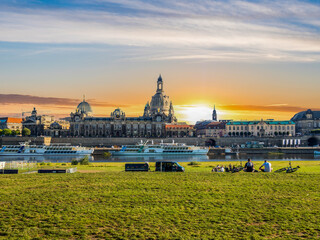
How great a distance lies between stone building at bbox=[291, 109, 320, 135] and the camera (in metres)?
157

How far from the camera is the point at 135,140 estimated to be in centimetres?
13575

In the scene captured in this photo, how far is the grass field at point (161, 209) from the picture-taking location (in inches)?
482

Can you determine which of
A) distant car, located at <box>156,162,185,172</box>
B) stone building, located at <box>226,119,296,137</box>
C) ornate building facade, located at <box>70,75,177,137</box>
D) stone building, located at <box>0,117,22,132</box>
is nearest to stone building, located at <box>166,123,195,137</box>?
ornate building facade, located at <box>70,75,177,137</box>

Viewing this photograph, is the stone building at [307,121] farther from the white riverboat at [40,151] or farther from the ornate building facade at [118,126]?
the white riverboat at [40,151]

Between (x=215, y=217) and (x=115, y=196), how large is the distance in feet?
17.2

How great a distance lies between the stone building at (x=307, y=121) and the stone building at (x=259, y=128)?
1379 centimetres

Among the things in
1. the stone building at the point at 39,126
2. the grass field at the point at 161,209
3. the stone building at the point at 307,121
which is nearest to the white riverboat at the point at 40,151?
the stone building at the point at 39,126

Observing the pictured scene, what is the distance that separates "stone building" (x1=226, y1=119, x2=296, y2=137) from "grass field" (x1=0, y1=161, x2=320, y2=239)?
412 ft

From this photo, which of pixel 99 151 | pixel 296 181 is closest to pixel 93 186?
pixel 296 181

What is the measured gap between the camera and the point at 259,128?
14462 centimetres

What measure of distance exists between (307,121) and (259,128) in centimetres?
2640

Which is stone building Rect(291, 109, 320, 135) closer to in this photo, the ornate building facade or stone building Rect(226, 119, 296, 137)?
stone building Rect(226, 119, 296, 137)

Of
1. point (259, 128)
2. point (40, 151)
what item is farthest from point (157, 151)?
point (259, 128)

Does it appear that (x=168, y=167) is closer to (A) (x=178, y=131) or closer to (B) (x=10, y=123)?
(A) (x=178, y=131)
